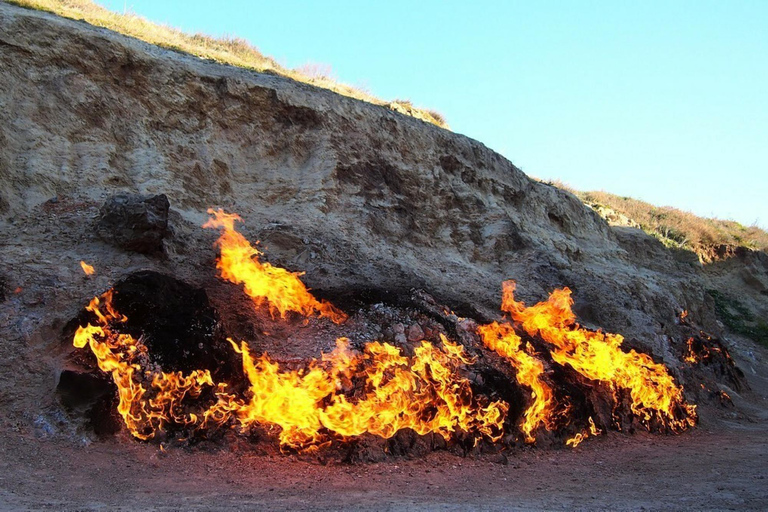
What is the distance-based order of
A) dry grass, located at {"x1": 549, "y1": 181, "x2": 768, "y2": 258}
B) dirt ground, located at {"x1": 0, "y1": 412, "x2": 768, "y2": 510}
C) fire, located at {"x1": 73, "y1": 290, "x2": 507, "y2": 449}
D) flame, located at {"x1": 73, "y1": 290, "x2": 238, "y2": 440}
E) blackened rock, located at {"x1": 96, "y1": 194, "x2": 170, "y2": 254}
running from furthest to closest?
dry grass, located at {"x1": 549, "y1": 181, "x2": 768, "y2": 258} → blackened rock, located at {"x1": 96, "y1": 194, "x2": 170, "y2": 254} → fire, located at {"x1": 73, "y1": 290, "x2": 507, "y2": 449} → flame, located at {"x1": 73, "y1": 290, "x2": 238, "y2": 440} → dirt ground, located at {"x1": 0, "y1": 412, "x2": 768, "y2": 510}

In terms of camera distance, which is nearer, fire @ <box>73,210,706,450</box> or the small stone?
fire @ <box>73,210,706,450</box>

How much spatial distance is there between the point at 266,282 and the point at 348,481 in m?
3.76

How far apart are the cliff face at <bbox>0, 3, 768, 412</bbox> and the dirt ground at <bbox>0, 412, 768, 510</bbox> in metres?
1.78

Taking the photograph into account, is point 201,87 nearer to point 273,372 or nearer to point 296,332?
point 296,332

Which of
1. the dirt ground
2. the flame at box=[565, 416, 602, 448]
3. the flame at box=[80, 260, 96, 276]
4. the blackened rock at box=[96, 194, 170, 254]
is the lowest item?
the dirt ground

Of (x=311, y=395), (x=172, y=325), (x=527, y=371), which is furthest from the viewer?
(x=527, y=371)

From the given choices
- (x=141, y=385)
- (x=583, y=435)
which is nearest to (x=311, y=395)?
(x=141, y=385)

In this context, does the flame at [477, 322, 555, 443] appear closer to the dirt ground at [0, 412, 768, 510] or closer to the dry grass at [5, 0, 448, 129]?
the dirt ground at [0, 412, 768, 510]

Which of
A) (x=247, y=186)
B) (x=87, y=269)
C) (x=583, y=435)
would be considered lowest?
(x=583, y=435)

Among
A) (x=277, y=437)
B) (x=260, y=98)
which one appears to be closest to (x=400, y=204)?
(x=260, y=98)

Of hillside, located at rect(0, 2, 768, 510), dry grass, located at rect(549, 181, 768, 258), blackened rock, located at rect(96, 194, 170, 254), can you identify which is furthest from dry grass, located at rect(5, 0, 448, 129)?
dry grass, located at rect(549, 181, 768, 258)

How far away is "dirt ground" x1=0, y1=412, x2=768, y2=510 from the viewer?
515 cm

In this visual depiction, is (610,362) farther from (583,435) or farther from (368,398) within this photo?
(368,398)

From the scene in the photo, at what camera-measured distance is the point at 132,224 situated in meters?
8.32
